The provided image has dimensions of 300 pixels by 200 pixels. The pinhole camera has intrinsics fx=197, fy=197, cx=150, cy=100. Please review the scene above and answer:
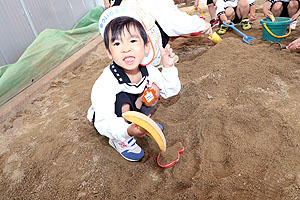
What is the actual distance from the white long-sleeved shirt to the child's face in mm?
89

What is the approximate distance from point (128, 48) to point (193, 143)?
0.67 metres

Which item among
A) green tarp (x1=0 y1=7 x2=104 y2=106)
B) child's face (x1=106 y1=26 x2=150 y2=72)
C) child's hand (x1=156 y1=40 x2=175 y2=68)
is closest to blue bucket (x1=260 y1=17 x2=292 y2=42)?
child's hand (x1=156 y1=40 x2=175 y2=68)

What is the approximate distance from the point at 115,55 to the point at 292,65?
157cm

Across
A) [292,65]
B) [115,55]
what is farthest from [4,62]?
[292,65]

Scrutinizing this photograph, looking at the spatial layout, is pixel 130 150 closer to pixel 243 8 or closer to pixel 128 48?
pixel 128 48

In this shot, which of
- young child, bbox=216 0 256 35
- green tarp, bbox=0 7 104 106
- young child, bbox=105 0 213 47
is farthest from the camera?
young child, bbox=216 0 256 35

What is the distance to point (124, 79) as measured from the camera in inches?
43.0

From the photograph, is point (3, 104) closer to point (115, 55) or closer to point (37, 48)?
point (37, 48)

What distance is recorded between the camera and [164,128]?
4.43 feet

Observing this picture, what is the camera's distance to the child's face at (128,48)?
38.6 inches

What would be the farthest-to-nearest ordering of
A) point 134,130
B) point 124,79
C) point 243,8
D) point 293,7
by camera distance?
point 243,8
point 293,7
point 124,79
point 134,130

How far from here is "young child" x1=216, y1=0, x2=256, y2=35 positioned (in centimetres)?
284

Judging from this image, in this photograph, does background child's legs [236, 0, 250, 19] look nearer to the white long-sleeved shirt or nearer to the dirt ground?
the dirt ground

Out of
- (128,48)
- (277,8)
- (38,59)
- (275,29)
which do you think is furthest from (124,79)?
(277,8)
